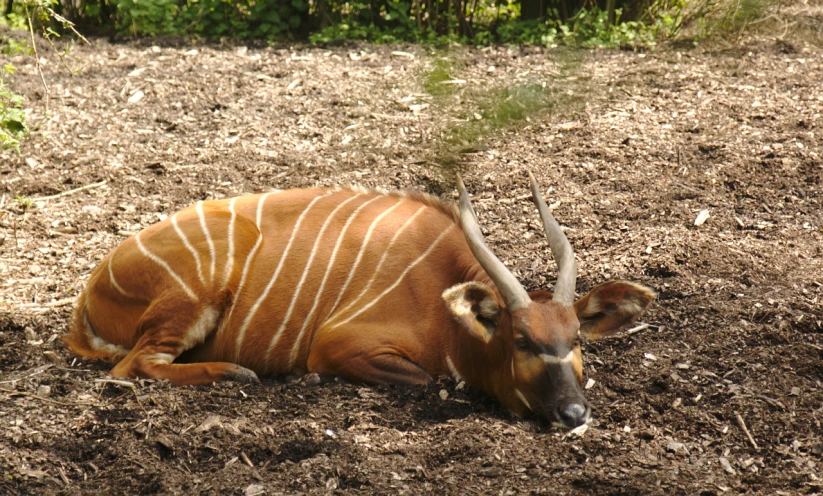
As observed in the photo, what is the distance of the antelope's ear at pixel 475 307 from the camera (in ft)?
11.9

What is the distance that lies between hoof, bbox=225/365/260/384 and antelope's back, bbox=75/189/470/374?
0.77ft

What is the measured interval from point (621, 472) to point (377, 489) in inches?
33.6

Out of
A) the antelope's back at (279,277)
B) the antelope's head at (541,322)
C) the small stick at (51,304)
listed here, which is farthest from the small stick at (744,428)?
the small stick at (51,304)

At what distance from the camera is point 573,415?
338 centimetres

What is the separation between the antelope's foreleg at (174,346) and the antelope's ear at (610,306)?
151cm

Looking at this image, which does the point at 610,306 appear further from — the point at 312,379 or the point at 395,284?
the point at 312,379

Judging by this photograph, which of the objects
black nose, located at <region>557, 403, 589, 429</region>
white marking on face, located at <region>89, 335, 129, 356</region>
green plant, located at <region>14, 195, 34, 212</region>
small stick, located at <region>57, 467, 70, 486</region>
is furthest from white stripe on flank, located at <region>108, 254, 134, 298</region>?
black nose, located at <region>557, 403, 589, 429</region>

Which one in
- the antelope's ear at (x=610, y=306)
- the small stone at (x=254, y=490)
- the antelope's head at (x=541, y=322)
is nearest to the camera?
the small stone at (x=254, y=490)

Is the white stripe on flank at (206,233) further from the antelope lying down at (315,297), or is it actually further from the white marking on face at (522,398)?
the white marking on face at (522,398)

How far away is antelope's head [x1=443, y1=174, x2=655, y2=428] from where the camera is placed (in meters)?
3.49

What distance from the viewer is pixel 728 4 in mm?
976

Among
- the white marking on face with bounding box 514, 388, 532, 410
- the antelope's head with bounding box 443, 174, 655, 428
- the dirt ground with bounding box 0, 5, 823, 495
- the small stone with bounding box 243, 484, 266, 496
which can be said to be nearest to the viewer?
the small stone with bounding box 243, 484, 266, 496

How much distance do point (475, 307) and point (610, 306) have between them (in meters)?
0.59

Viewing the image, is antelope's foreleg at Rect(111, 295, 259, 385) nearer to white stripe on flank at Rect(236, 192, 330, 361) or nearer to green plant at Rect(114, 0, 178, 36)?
white stripe on flank at Rect(236, 192, 330, 361)
